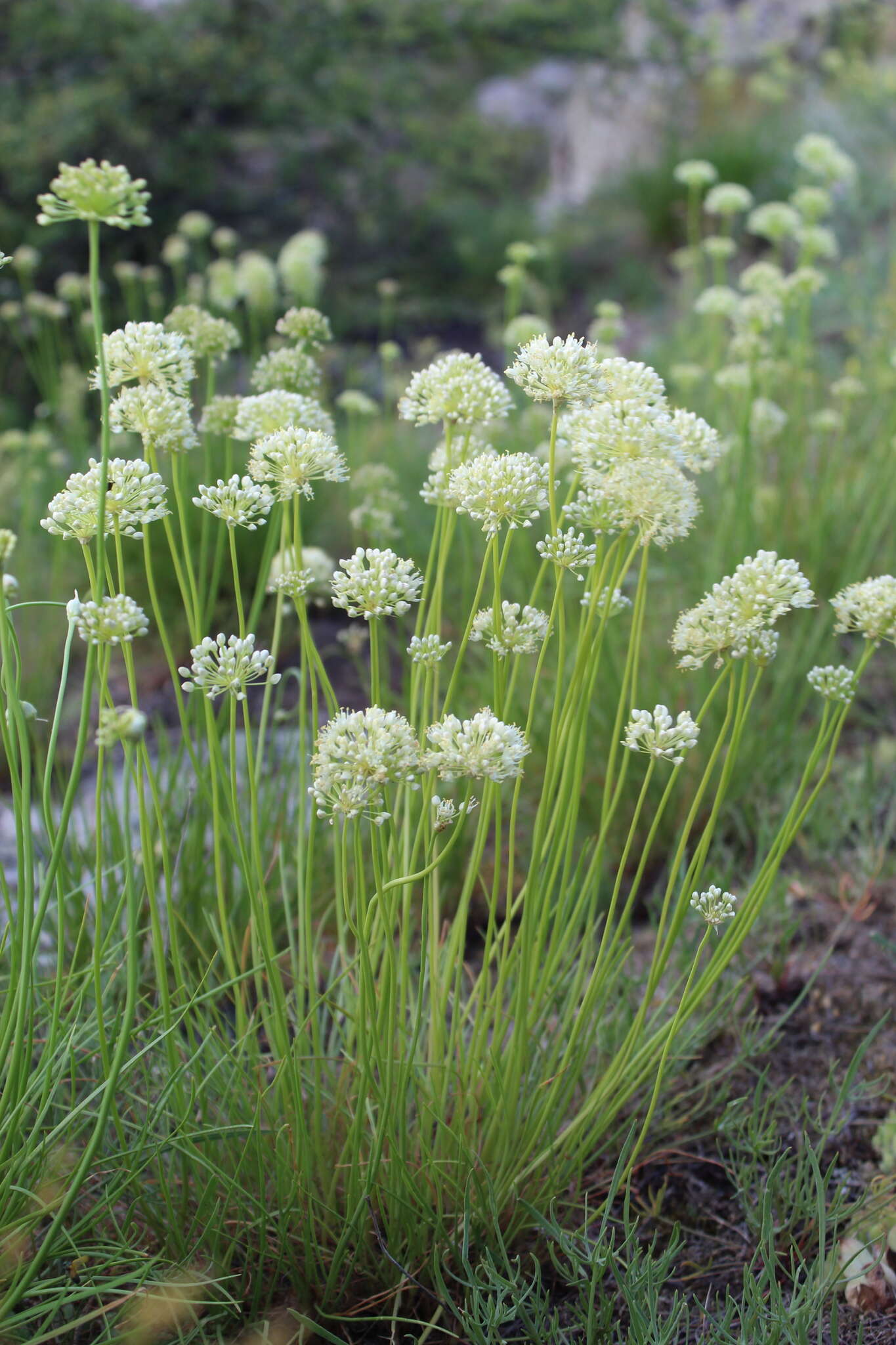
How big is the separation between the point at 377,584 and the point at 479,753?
26 cm

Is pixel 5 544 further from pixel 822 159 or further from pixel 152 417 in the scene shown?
pixel 822 159

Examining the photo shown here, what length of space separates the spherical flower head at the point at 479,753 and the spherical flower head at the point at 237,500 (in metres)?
0.42

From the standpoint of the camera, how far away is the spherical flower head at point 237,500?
4.75ft

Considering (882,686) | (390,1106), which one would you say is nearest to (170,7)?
(882,686)

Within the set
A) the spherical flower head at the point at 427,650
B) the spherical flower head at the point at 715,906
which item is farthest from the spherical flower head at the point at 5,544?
the spherical flower head at the point at 715,906

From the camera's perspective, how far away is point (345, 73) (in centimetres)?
902

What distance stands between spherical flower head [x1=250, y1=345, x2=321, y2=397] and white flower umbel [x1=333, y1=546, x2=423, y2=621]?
2.29 feet

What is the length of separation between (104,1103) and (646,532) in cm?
94

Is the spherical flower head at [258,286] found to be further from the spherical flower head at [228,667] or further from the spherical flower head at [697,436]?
the spherical flower head at [228,667]

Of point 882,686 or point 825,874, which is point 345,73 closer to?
point 882,686

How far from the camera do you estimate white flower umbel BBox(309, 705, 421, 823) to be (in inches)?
49.1

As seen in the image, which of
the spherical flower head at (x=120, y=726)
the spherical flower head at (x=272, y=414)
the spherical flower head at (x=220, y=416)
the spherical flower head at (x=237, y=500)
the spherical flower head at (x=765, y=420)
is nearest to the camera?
the spherical flower head at (x=120, y=726)

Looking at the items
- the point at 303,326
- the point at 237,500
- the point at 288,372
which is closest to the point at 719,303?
the point at 303,326

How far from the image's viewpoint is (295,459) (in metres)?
1.47
